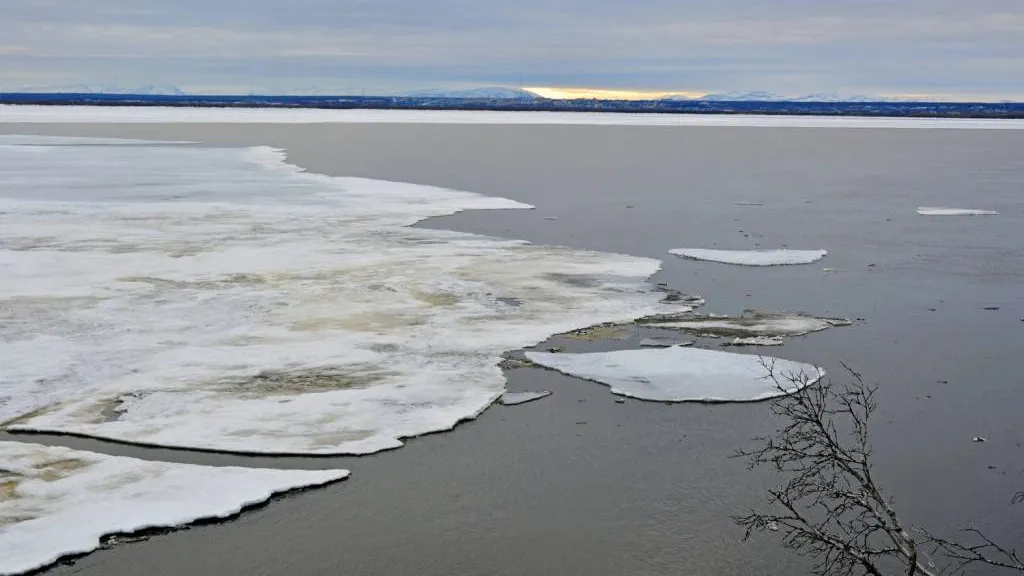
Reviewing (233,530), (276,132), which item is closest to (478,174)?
(233,530)

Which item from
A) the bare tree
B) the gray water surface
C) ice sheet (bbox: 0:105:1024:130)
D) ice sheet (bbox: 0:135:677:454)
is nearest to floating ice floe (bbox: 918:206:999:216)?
the gray water surface

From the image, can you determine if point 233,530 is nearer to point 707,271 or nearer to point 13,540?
point 13,540

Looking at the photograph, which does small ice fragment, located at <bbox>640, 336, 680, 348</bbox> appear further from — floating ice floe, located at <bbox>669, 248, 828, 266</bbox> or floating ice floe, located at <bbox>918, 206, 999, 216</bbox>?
floating ice floe, located at <bbox>918, 206, 999, 216</bbox>

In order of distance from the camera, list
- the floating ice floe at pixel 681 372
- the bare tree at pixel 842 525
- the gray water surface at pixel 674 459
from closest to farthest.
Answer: the bare tree at pixel 842 525 < the gray water surface at pixel 674 459 < the floating ice floe at pixel 681 372

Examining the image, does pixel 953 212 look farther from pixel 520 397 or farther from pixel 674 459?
pixel 674 459

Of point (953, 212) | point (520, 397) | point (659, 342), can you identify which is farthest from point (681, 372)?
point (953, 212)

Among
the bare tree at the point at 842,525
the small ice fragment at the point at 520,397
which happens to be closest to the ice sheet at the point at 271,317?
the small ice fragment at the point at 520,397

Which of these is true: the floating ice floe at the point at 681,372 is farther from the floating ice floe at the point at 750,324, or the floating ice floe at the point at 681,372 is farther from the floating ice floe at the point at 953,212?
the floating ice floe at the point at 953,212
